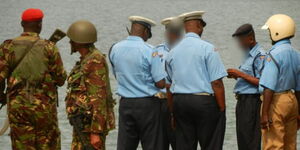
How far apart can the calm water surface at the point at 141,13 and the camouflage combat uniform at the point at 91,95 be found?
10913 millimetres

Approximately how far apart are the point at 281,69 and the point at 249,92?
975 millimetres

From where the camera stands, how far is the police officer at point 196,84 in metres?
8.20

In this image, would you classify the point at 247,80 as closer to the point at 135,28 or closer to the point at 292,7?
the point at 135,28

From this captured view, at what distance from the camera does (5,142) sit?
12.2 metres

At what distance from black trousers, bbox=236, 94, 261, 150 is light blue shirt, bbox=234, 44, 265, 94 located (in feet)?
0.25

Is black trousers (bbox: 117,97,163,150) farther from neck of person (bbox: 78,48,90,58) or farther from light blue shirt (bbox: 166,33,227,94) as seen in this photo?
neck of person (bbox: 78,48,90,58)

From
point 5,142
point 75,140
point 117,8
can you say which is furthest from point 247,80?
point 117,8

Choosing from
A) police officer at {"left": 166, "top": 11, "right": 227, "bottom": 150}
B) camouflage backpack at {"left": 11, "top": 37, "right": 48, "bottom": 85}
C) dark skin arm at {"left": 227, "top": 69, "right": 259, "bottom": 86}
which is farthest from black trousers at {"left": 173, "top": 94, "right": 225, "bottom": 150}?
camouflage backpack at {"left": 11, "top": 37, "right": 48, "bottom": 85}

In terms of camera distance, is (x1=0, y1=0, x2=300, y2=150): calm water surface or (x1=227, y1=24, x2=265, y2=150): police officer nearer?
(x1=227, y1=24, x2=265, y2=150): police officer

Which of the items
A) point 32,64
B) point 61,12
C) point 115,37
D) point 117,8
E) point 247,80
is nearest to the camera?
point 32,64

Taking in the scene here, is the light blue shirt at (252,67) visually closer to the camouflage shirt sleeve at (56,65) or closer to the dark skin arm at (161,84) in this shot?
the dark skin arm at (161,84)

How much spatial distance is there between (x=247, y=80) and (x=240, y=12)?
33.5 metres

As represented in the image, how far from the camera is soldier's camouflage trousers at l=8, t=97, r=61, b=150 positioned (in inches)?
307

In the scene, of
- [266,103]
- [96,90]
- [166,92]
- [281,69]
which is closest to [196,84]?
[266,103]
